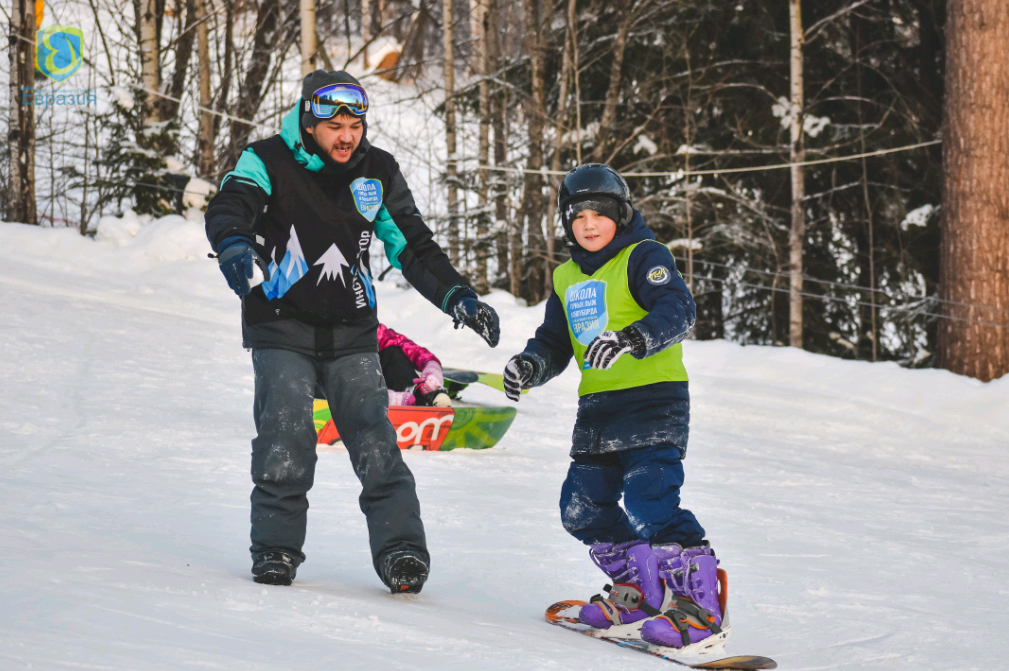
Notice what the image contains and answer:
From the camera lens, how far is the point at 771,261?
13.3m

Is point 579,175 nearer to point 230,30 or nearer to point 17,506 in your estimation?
point 17,506

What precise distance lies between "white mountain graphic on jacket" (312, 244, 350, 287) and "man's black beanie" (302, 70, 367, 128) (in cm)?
39

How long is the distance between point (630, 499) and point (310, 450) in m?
0.98

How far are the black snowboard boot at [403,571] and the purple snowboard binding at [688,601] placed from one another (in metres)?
0.68

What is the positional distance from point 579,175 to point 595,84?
38.0 feet

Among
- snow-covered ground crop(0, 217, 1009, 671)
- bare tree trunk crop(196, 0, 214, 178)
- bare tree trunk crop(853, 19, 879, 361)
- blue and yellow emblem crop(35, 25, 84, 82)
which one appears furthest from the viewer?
blue and yellow emblem crop(35, 25, 84, 82)

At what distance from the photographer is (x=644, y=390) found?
2861mm

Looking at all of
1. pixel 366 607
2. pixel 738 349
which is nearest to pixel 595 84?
pixel 738 349

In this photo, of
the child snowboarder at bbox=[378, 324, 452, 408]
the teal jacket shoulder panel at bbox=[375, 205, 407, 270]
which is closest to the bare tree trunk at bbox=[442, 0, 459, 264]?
the child snowboarder at bbox=[378, 324, 452, 408]

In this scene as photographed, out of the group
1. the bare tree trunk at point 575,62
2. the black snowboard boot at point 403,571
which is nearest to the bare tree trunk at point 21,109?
the bare tree trunk at point 575,62

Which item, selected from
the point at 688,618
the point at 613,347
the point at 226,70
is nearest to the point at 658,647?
the point at 688,618

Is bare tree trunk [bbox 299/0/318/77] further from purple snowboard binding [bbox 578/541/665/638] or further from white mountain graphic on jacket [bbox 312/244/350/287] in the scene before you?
purple snowboard binding [bbox 578/541/665/638]

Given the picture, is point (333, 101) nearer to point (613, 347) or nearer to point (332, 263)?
point (332, 263)

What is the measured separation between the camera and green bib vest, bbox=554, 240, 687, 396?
9.46 feet
